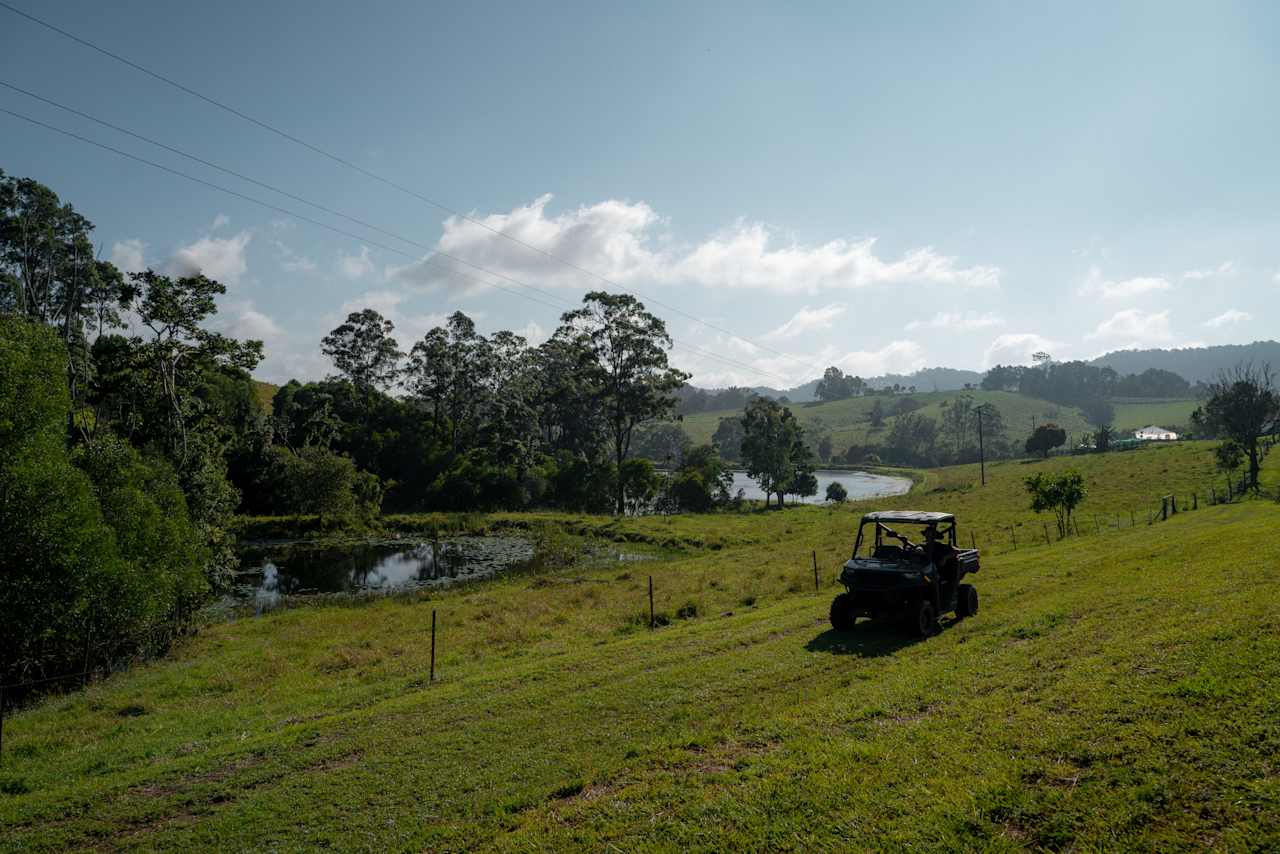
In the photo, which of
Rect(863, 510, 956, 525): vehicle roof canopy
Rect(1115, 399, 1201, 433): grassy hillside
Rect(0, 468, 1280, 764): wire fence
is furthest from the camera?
Rect(1115, 399, 1201, 433): grassy hillside

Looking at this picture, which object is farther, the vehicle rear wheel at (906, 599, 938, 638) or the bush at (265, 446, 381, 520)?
the bush at (265, 446, 381, 520)

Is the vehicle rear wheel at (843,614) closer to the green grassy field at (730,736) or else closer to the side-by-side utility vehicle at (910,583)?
A: the side-by-side utility vehicle at (910,583)

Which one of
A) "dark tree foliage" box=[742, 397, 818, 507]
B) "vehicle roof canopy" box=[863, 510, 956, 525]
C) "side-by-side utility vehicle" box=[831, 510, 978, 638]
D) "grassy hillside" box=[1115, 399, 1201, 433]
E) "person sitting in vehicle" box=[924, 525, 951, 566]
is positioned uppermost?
"grassy hillside" box=[1115, 399, 1201, 433]

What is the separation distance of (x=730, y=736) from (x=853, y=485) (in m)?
103

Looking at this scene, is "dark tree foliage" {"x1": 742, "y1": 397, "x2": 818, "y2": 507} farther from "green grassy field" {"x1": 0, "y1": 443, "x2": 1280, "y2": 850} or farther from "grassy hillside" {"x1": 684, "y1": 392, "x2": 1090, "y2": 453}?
"grassy hillside" {"x1": 684, "y1": 392, "x2": 1090, "y2": 453}

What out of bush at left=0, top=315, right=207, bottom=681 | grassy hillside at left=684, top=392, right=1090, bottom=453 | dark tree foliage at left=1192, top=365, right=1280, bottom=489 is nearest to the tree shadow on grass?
bush at left=0, top=315, right=207, bottom=681

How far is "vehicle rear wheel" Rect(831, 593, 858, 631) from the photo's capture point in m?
Answer: 14.2

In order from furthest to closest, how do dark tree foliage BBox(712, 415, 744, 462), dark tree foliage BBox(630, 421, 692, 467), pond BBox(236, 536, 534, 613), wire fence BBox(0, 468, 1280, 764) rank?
dark tree foliage BBox(712, 415, 744, 462) < dark tree foliage BBox(630, 421, 692, 467) < pond BBox(236, 536, 534, 613) < wire fence BBox(0, 468, 1280, 764)

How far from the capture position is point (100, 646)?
59.3 ft

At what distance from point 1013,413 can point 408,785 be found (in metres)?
199

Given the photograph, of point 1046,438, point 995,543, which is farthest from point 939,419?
point 995,543

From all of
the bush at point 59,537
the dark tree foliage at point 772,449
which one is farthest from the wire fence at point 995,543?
the dark tree foliage at point 772,449

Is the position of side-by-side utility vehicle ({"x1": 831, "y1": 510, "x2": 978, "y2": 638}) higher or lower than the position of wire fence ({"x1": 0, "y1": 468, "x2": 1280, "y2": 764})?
higher

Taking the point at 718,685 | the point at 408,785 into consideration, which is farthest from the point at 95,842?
the point at 718,685
